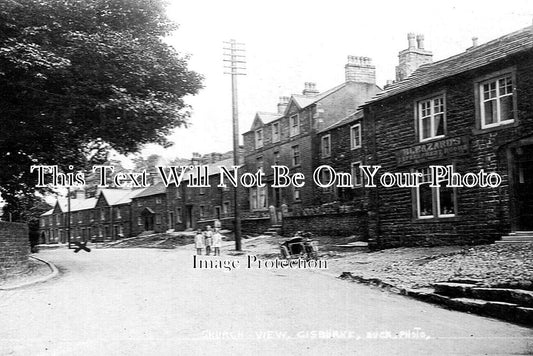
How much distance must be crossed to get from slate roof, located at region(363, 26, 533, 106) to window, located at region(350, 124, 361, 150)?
8.84m

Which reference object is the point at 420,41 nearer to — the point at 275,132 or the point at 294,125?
the point at 294,125

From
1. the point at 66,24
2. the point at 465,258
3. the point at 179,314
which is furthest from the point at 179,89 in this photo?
the point at 465,258

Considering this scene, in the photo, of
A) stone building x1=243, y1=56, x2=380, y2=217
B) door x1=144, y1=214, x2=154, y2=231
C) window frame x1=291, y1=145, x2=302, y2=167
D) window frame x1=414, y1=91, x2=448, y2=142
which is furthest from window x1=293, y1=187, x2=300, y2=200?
door x1=144, y1=214, x2=154, y2=231

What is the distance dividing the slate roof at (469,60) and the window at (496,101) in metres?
0.72

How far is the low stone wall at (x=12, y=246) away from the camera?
12695mm

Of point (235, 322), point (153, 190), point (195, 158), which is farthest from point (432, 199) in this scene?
point (153, 190)

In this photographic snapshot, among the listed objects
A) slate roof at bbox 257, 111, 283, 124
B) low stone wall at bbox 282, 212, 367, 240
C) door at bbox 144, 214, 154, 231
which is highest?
slate roof at bbox 257, 111, 283, 124

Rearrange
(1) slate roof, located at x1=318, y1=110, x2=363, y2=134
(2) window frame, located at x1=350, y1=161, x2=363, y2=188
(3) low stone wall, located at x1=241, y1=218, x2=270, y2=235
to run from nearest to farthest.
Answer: (2) window frame, located at x1=350, y1=161, x2=363, y2=188, (1) slate roof, located at x1=318, y1=110, x2=363, y2=134, (3) low stone wall, located at x1=241, y1=218, x2=270, y2=235

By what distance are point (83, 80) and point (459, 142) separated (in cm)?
1217

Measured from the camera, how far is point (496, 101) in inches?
635

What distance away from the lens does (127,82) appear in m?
14.3

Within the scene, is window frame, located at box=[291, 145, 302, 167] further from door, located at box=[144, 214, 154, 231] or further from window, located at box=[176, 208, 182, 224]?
door, located at box=[144, 214, 154, 231]

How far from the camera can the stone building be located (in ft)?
110

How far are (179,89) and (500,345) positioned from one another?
12186mm
